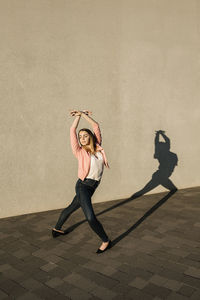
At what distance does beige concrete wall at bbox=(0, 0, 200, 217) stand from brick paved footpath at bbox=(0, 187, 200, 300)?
3.28ft

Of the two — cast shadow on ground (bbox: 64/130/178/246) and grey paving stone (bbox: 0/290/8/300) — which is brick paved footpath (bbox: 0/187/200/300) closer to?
grey paving stone (bbox: 0/290/8/300)

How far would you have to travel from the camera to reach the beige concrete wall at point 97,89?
5125mm

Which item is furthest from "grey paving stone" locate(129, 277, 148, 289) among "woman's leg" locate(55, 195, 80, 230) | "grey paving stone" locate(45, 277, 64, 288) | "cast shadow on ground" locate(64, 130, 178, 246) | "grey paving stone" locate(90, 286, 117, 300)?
"cast shadow on ground" locate(64, 130, 178, 246)

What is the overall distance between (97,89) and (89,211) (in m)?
3.24

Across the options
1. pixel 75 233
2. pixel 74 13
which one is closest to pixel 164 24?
pixel 74 13

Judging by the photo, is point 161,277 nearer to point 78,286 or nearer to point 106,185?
point 78,286

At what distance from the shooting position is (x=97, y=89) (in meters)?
5.86

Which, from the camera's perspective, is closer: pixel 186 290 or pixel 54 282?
A: pixel 186 290

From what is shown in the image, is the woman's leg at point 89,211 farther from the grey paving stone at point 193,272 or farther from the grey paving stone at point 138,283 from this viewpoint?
the grey paving stone at point 193,272

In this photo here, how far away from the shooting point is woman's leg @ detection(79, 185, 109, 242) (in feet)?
11.2

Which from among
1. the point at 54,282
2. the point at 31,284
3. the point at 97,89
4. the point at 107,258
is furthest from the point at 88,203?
the point at 97,89

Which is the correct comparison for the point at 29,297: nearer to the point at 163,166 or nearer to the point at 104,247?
the point at 104,247

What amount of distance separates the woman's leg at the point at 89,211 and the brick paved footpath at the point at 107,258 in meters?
0.29

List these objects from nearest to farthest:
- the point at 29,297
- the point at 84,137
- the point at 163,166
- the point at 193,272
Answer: the point at 29,297
the point at 193,272
the point at 84,137
the point at 163,166
